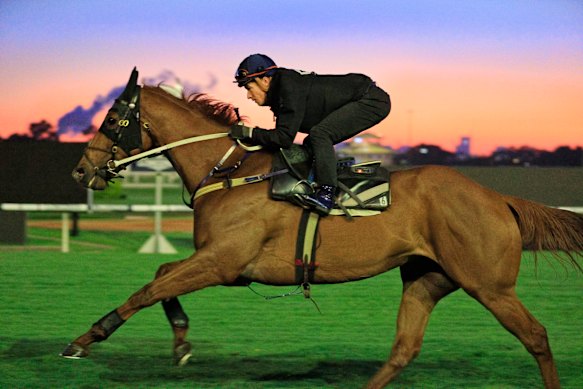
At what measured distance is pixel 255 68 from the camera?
5.79 metres

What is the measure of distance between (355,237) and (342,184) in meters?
0.33

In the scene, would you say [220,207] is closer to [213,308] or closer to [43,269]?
[213,308]

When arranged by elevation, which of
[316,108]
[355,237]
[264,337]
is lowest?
[264,337]

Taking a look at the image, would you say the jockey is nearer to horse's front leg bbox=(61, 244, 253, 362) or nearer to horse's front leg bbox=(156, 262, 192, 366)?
horse's front leg bbox=(61, 244, 253, 362)

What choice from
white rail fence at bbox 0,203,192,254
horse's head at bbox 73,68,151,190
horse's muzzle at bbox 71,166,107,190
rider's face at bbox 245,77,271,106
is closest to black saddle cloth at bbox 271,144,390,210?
rider's face at bbox 245,77,271,106

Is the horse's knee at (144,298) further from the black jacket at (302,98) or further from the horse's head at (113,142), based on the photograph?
the black jacket at (302,98)

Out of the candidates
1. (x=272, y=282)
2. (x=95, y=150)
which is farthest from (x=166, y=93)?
(x=272, y=282)

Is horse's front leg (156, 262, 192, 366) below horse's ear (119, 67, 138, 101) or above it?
below

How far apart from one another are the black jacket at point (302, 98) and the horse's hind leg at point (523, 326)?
1.45 meters

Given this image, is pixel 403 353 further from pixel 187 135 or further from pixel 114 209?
pixel 114 209

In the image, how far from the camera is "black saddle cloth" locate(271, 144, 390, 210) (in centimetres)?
567

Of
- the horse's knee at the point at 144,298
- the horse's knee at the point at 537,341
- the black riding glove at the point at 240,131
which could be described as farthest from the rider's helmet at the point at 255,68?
the horse's knee at the point at 537,341

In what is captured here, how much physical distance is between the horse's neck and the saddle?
1.35 ft

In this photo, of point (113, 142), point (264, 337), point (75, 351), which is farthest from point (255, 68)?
point (264, 337)
